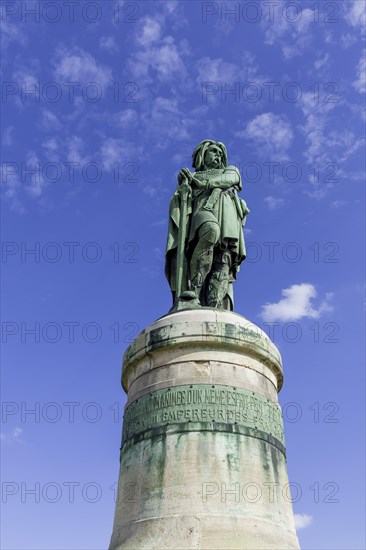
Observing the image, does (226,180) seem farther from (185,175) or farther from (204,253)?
(204,253)

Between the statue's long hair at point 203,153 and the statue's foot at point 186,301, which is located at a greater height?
the statue's long hair at point 203,153

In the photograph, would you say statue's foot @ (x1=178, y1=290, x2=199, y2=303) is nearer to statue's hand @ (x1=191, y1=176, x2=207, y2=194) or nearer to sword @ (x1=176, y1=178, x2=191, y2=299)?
sword @ (x1=176, y1=178, x2=191, y2=299)

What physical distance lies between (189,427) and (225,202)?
14.1ft

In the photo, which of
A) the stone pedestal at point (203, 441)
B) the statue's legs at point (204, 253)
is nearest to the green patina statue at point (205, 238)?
the statue's legs at point (204, 253)

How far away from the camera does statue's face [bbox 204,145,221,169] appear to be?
1098 cm

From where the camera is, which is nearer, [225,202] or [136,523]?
[136,523]

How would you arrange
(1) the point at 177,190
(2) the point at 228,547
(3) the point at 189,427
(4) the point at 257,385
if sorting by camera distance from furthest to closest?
(1) the point at 177,190
(4) the point at 257,385
(3) the point at 189,427
(2) the point at 228,547

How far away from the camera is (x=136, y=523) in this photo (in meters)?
6.79

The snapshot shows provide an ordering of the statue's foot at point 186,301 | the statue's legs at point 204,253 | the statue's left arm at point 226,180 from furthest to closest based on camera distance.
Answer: the statue's left arm at point 226,180
the statue's legs at point 204,253
the statue's foot at point 186,301

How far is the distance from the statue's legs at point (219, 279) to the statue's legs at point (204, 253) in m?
0.21

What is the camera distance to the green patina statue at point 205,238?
31.2ft

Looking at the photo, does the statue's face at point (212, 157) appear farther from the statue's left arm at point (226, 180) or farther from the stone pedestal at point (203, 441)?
the stone pedestal at point (203, 441)

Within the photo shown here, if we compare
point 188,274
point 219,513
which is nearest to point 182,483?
point 219,513

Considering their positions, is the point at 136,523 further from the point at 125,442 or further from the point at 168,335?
the point at 168,335
